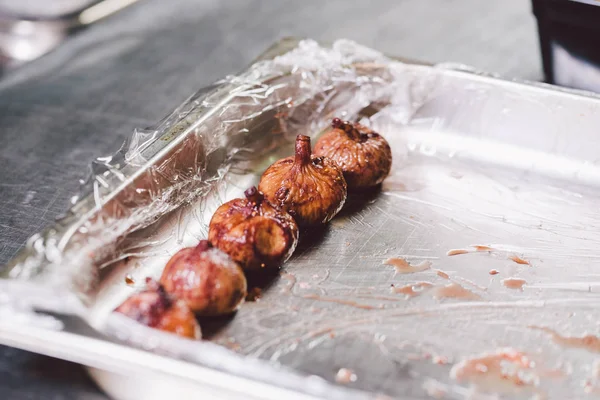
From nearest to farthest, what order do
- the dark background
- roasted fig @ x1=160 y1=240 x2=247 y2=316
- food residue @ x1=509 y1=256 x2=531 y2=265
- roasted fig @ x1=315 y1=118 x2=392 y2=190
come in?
roasted fig @ x1=160 y1=240 x2=247 y2=316 → food residue @ x1=509 y1=256 x2=531 y2=265 → roasted fig @ x1=315 y1=118 x2=392 y2=190 → the dark background

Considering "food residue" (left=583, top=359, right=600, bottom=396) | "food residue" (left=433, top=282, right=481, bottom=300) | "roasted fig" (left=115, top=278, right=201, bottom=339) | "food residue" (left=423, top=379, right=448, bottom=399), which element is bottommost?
A: "food residue" (left=583, top=359, right=600, bottom=396)

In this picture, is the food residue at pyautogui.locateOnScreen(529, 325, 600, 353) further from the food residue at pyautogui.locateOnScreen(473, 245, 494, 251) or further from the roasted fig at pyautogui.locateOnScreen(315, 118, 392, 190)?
the roasted fig at pyautogui.locateOnScreen(315, 118, 392, 190)

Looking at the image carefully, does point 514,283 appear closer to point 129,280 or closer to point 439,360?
point 439,360

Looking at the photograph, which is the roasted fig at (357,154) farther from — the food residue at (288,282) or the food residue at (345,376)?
the food residue at (345,376)

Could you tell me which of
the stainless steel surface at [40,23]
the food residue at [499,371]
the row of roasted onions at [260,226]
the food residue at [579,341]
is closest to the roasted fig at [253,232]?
the row of roasted onions at [260,226]

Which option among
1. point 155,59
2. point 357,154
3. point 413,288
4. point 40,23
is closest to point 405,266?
point 413,288

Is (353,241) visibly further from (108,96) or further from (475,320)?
(108,96)

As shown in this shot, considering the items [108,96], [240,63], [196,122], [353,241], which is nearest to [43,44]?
[108,96]

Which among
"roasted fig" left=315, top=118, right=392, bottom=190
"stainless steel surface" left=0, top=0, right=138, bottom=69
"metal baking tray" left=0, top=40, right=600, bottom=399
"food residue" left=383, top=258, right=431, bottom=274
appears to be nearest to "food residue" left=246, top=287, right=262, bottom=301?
"metal baking tray" left=0, top=40, right=600, bottom=399
